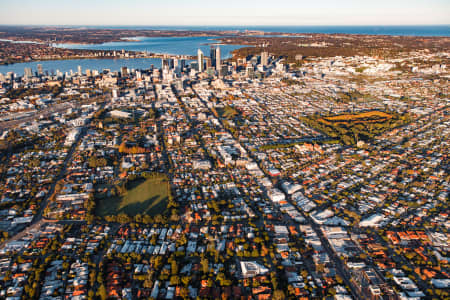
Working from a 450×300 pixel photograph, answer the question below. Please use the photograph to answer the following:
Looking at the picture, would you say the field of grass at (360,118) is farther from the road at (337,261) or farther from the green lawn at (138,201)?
the green lawn at (138,201)

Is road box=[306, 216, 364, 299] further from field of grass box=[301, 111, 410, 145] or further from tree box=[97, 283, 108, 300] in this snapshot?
field of grass box=[301, 111, 410, 145]

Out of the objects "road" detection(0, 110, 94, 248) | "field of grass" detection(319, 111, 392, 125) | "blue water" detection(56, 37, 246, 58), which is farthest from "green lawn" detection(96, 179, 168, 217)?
"blue water" detection(56, 37, 246, 58)

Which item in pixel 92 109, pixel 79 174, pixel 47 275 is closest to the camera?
pixel 47 275

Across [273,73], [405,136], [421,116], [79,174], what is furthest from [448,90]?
[79,174]


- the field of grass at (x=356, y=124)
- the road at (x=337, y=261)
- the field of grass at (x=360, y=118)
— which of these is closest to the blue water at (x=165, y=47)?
the field of grass at (x=360, y=118)

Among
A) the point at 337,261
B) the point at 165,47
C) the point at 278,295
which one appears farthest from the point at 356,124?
the point at 165,47

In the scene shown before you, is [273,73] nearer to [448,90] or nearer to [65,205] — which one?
A: [448,90]

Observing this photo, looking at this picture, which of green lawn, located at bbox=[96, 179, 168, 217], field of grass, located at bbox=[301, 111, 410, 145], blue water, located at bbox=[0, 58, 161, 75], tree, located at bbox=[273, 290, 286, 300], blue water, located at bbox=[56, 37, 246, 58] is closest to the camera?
tree, located at bbox=[273, 290, 286, 300]

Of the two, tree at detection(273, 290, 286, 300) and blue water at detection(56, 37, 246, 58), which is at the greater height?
blue water at detection(56, 37, 246, 58)
